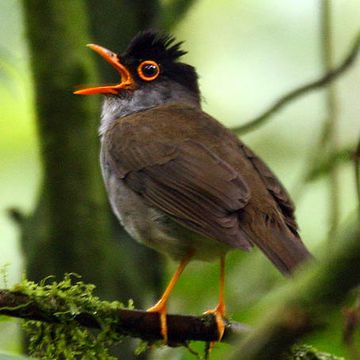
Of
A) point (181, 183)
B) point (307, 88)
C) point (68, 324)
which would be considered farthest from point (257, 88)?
point (68, 324)

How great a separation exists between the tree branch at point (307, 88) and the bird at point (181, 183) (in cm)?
27

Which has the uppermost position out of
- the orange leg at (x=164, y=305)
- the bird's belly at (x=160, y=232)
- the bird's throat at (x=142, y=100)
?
the bird's throat at (x=142, y=100)

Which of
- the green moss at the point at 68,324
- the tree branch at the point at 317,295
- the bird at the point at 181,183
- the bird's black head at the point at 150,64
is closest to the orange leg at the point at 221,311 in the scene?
the bird at the point at 181,183

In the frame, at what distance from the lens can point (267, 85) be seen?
9352mm

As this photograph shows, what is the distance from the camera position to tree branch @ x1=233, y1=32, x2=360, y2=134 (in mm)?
5422

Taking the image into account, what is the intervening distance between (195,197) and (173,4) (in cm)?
193

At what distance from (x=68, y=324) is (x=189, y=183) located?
1310 millimetres

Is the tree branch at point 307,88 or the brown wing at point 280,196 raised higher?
the tree branch at point 307,88

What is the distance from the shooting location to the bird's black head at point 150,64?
6.39 metres

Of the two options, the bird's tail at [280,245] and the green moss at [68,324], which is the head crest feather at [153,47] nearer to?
the bird's tail at [280,245]

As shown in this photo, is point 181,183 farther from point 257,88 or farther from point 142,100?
point 257,88

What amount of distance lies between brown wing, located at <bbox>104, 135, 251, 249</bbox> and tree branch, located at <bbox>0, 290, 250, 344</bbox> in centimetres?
45

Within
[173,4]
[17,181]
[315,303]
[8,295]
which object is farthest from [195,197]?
[17,181]

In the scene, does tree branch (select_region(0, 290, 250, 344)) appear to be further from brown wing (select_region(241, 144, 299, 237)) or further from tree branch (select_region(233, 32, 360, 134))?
tree branch (select_region(233, 32, 360, 134))
